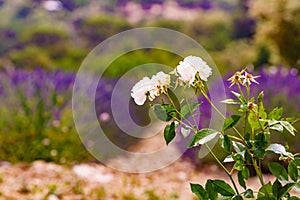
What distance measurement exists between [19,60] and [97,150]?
5798 mm

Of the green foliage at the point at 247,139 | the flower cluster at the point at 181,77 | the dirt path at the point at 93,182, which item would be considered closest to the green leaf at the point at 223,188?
the green foliage at the point at 247,139

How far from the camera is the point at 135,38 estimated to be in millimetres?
9766

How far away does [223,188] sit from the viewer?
1487 mm

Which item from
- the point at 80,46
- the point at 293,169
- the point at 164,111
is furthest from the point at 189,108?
the point at 80,46

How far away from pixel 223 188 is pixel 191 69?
12.0 inches

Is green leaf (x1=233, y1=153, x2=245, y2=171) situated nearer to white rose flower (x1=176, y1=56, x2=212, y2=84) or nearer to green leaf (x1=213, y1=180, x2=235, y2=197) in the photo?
green leaf (x1=213, y1=180, x2=235, y2=197)

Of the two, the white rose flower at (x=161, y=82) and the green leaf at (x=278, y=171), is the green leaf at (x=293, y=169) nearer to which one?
the green leaf at (x=278, y=171)

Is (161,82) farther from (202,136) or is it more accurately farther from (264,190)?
(264,190)

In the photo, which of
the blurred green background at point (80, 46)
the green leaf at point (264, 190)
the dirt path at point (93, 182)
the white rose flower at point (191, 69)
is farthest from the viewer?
the blurred green background at point (80, 46)

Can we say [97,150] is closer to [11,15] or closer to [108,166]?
[108,166]

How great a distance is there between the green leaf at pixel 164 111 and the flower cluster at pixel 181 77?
3 centimetres

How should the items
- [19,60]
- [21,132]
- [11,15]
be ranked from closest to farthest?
[21,132]
[19,60]
[11,15]

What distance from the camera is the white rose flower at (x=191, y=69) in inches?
55.2

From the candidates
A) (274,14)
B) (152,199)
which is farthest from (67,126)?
(274,14)
